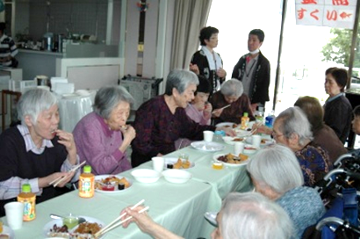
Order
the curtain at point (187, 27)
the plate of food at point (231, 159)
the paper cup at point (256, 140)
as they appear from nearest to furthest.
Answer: the plate of food at point (231, 159) → the paper cup at point (256, 140) → the curtain at point (187, 27)

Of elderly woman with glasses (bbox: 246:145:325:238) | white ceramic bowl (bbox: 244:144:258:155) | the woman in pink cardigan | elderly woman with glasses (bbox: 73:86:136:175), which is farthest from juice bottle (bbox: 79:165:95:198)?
the woman in pink cardigan

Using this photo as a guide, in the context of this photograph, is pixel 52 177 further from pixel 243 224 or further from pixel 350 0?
pixel 350 0

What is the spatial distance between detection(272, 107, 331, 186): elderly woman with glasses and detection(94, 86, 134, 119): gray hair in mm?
971

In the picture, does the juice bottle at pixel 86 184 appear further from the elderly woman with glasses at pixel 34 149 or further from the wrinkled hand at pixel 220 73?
the wrinkled hand at pixel 220 73

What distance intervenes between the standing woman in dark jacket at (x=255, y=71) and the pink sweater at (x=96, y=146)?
3001mm

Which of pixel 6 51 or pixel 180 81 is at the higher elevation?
pixel 6 51

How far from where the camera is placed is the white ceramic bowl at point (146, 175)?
2.05 meters

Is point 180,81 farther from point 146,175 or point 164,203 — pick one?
point 164,203

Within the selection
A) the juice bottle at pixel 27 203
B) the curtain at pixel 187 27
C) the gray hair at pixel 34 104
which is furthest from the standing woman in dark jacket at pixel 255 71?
the juice bottle at pixel 27 203

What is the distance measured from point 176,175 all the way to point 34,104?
84cm

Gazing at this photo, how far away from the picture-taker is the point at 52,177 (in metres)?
1.94

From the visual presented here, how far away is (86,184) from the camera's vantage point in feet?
5.90

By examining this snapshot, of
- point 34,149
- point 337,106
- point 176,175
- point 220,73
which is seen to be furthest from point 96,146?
point 220,73

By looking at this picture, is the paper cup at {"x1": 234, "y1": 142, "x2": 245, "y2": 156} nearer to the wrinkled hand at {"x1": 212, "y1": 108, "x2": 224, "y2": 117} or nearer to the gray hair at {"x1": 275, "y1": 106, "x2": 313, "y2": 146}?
the gray hair at {"x1": 275, "y1": 106, "x2": 313, "y2": 146}
